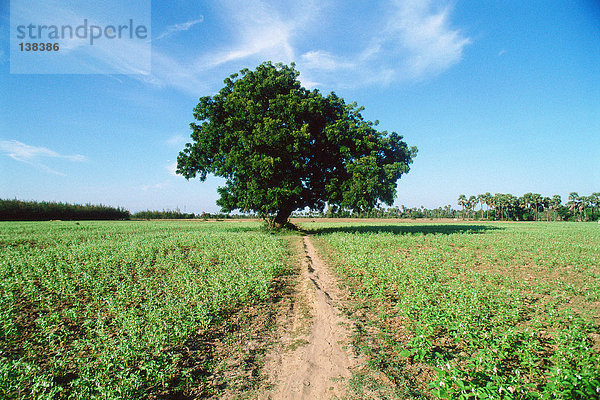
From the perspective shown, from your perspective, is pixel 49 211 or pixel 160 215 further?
pixel 160 215

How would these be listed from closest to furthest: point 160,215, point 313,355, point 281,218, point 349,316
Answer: point 313,355 → point 349,316 → point 281,218 → point 160,215

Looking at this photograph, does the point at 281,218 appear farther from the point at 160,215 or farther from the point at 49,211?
the point at 160,215

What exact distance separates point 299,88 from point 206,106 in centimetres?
1046

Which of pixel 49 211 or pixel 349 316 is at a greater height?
pixel 49 211

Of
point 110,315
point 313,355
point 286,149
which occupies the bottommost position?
point 313,355

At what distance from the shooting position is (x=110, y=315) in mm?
7578

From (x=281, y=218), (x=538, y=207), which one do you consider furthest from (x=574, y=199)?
(x=281, y=218)

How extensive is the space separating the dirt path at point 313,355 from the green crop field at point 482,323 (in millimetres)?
751

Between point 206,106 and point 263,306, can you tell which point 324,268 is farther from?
point 206,106

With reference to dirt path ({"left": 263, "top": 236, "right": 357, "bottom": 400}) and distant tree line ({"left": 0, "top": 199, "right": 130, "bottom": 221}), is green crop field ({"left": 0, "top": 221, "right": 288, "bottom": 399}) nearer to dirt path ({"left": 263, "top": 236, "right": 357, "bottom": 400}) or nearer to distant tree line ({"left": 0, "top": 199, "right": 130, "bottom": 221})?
dirt path ({"left": 263, "top": 236, "right": 357, "bottom": 400})

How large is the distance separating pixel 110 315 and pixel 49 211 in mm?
75729

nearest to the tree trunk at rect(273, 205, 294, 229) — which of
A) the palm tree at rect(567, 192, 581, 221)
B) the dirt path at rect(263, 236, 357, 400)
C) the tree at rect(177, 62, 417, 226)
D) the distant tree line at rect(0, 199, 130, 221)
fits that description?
the tree at rect(177, 62, 417, 226)

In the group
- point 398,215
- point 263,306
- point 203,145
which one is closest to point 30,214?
point 203,145

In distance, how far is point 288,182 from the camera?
84.7 feet
